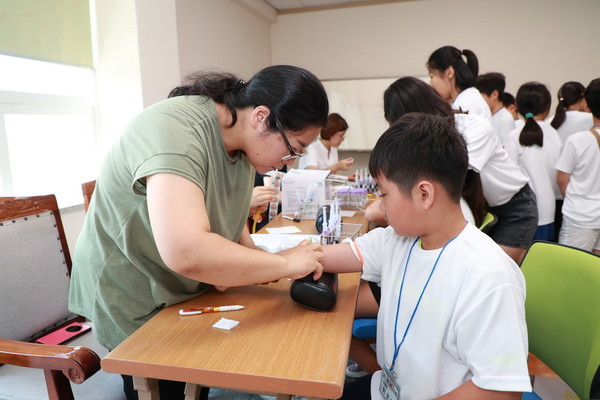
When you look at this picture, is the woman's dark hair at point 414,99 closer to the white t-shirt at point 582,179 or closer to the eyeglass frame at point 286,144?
the eyeglass frame at point 286,144

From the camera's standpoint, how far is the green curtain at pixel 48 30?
7.23 ft

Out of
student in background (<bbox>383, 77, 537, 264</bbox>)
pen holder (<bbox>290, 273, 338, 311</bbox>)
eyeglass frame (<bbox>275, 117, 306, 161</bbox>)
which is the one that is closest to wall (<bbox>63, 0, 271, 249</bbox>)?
student in background (<bbox>383, 77, 537, 264</bbox>)

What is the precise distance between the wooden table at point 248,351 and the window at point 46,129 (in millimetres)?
2067

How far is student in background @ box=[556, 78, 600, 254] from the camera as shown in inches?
99.4

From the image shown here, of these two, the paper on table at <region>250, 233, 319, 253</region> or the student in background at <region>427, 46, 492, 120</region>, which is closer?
the paper on table at <region>250, 233, 319, 253</region>

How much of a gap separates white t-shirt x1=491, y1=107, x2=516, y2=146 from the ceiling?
2603 millimetres

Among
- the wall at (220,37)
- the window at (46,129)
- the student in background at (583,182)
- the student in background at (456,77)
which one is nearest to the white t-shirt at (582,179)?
the student in background at (583,182)

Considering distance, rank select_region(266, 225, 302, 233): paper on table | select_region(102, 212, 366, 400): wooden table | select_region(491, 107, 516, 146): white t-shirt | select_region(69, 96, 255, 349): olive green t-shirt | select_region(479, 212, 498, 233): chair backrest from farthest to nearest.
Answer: select_region(491, 107, 516, 146): white t-shirt, select_region(266, 225, 302, 233): paper on table, select_region(479, 212, 498, 233): chair backrest, select_region(69, 96, 255, 349): olive green t-shirt, select_region(102, 212, 366, 400): wooden table

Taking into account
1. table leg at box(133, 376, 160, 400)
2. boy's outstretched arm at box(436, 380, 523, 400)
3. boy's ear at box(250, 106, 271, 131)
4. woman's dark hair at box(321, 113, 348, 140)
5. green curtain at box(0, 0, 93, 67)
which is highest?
green curtain at box(0, 0, 93, 67)

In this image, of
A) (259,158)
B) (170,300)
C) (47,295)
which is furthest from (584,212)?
(47,295)

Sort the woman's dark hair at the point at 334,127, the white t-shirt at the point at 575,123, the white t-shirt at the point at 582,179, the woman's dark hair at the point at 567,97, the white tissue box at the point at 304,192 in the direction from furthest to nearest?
the woman's dark hair at the point at 334,127 < the woman's dark hair at the point at 567,97 < the white t-shirt at the point at 575,123 < the white t-shirt at the point at 582,179 < the white tissue box at the point at 304,192

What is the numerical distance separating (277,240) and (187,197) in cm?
88

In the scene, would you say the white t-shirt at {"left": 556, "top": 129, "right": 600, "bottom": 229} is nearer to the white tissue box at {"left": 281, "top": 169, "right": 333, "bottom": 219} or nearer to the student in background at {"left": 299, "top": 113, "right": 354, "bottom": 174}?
the white tissue box at {"left": 281, "top": 169, "right": 333, "bottom": 219}

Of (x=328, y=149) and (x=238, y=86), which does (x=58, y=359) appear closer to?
(x=238, y=86)
